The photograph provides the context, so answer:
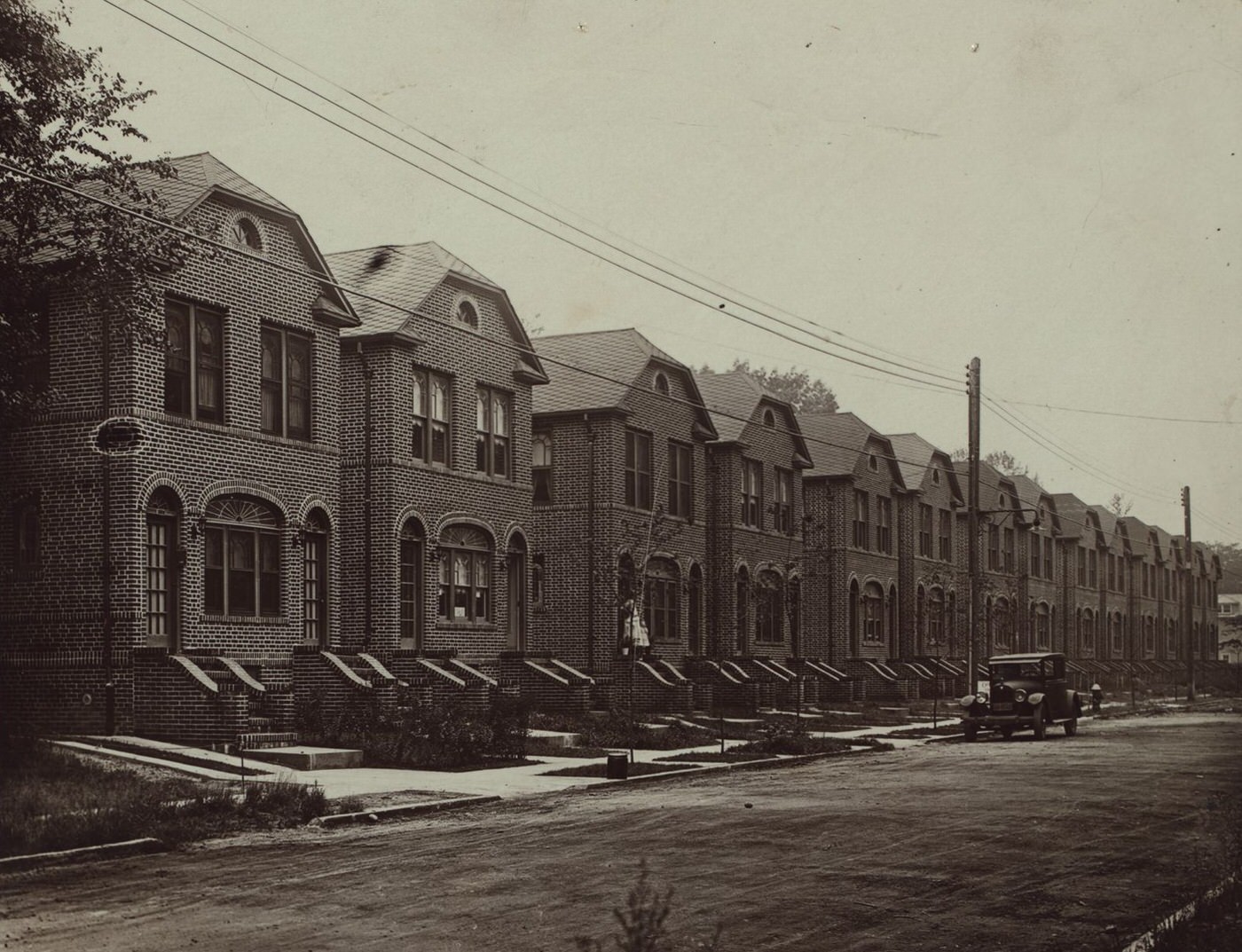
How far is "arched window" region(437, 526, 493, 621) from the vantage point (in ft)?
108

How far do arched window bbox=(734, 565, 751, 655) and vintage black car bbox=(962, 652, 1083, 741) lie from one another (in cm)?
1175

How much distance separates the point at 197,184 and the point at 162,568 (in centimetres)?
681

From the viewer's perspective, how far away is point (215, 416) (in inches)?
1057

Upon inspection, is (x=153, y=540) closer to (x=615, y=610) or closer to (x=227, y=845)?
(x=227, y=845)

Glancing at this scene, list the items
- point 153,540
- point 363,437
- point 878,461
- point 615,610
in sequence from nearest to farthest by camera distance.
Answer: point 153,540
point 363,437
point 615,610
point 878,461

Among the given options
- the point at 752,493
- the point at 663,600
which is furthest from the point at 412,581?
the point at 752,493

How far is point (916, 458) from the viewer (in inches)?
2470

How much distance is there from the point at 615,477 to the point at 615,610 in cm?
349

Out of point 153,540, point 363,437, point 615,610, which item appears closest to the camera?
point 153,540

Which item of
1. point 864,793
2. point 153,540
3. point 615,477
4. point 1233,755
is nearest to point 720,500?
point 615,477

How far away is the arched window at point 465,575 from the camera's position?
3306 cm

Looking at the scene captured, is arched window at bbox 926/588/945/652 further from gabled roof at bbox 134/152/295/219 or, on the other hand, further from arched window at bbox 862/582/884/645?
gabled roof at bbox 134/152/295/219

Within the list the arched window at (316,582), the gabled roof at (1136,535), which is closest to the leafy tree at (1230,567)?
the gabled roof at (1136,535)

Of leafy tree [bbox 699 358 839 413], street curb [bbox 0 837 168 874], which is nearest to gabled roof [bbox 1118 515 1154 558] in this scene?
leafy tree [bbox 699 358 839 413]
